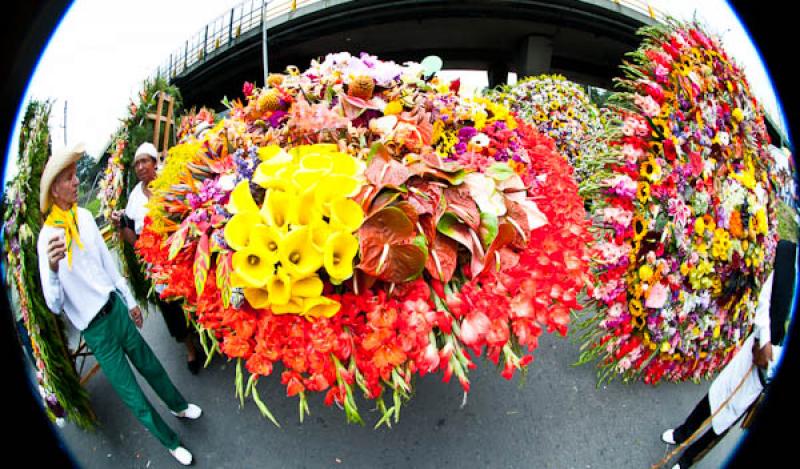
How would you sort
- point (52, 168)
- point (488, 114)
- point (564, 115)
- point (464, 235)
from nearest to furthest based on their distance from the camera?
point (52, 168) → point (464, 235) → point (488, 114) → point (564, 115)

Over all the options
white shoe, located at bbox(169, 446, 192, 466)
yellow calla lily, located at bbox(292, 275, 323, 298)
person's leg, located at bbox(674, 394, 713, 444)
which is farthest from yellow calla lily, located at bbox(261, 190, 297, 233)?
person's leg, located at bbox(674, 394, 713, 444)

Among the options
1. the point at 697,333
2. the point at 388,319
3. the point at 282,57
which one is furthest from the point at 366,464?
the point at 282,57

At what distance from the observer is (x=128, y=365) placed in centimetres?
86

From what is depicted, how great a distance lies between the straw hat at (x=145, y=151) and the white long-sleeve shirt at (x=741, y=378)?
1.46m

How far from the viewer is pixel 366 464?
1.09 meters

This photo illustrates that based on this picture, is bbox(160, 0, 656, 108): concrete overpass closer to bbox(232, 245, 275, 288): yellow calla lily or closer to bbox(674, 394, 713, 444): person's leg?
bbox(232, 245, 275, 288): yellow calla lily

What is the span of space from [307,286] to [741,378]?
105 centimetres

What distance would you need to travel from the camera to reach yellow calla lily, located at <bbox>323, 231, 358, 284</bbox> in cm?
67

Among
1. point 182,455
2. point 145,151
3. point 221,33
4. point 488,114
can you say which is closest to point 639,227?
point 488,114

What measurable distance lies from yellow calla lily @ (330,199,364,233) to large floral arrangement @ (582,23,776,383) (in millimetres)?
889

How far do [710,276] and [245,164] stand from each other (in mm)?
1239

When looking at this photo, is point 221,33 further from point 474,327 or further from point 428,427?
point 428,427

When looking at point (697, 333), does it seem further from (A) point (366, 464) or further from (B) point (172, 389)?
(B) point (172, 389)

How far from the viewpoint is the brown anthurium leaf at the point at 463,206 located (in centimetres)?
81
